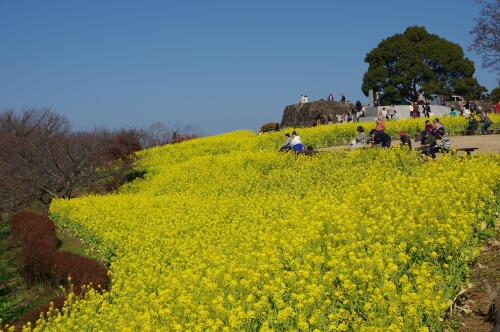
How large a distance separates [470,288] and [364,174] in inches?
443

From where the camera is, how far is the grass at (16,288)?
12.9m

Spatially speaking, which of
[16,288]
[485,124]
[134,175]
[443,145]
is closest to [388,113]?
[485,124]

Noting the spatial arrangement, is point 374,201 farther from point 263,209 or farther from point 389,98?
point 389,98

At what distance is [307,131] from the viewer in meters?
35.2

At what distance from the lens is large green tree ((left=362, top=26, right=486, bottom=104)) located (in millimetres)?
61062

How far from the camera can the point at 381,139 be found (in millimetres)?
22688

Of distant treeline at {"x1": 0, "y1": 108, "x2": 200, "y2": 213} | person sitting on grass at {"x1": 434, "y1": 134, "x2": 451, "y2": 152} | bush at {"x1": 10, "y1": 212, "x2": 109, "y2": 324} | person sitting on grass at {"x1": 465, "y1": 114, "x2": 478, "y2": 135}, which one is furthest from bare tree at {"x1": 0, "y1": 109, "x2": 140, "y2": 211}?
person sitting on grass at {"x1": 465, "y1": 114, "x2": 478, "y2": 135}

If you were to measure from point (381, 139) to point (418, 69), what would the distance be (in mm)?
41809

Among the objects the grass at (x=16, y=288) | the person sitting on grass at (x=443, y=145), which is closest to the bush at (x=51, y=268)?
the grass at (x=16, y=288)

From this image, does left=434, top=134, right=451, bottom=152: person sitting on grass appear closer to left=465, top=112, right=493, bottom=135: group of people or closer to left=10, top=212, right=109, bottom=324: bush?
left=465, top=112, right=493, bottom=135: group of people

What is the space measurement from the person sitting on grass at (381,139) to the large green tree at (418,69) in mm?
40183

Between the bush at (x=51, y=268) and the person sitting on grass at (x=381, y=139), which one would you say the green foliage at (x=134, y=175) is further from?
the person sitting on grass at (x=381, y=139)

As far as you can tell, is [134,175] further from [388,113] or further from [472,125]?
[388,113]

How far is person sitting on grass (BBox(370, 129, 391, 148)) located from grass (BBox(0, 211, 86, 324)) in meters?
13.7
